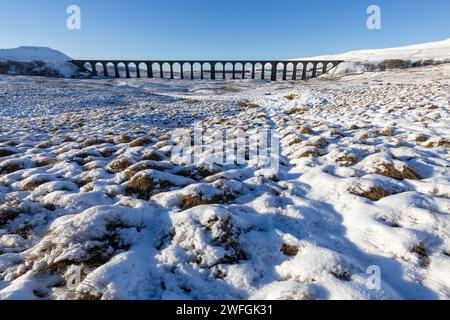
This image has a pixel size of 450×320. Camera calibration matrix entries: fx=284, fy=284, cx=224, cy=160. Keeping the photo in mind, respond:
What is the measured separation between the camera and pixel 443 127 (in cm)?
1047

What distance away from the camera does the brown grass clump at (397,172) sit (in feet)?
21.2

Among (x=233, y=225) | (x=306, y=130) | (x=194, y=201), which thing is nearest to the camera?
(x=233, y=225)

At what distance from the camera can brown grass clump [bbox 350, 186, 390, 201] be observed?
563cm

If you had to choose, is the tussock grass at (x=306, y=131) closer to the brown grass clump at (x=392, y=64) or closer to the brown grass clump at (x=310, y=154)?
the brown grass clump at (x=310, y=154)

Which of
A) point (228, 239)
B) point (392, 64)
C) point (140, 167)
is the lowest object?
point (228, 239)

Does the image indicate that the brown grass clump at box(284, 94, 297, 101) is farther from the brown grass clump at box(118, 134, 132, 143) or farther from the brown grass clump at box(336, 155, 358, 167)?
the brown grass clump at box(336, 155, 358, 167)

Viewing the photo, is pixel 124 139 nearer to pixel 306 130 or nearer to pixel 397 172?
pixel 306 130

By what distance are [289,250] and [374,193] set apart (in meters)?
2.58

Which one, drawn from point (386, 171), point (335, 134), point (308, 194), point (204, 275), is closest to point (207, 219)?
point (204, 275)

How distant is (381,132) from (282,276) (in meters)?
8.81

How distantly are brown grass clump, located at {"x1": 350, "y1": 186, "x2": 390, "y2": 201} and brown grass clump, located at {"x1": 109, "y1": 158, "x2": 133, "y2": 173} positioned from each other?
5890 millimetres

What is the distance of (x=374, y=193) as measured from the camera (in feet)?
18.8

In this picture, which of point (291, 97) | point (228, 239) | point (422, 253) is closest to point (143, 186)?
point (228, 239)

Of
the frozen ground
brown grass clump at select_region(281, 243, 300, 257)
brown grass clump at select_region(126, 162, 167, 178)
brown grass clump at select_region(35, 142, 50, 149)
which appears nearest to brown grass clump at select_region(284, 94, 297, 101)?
the frozen ground
